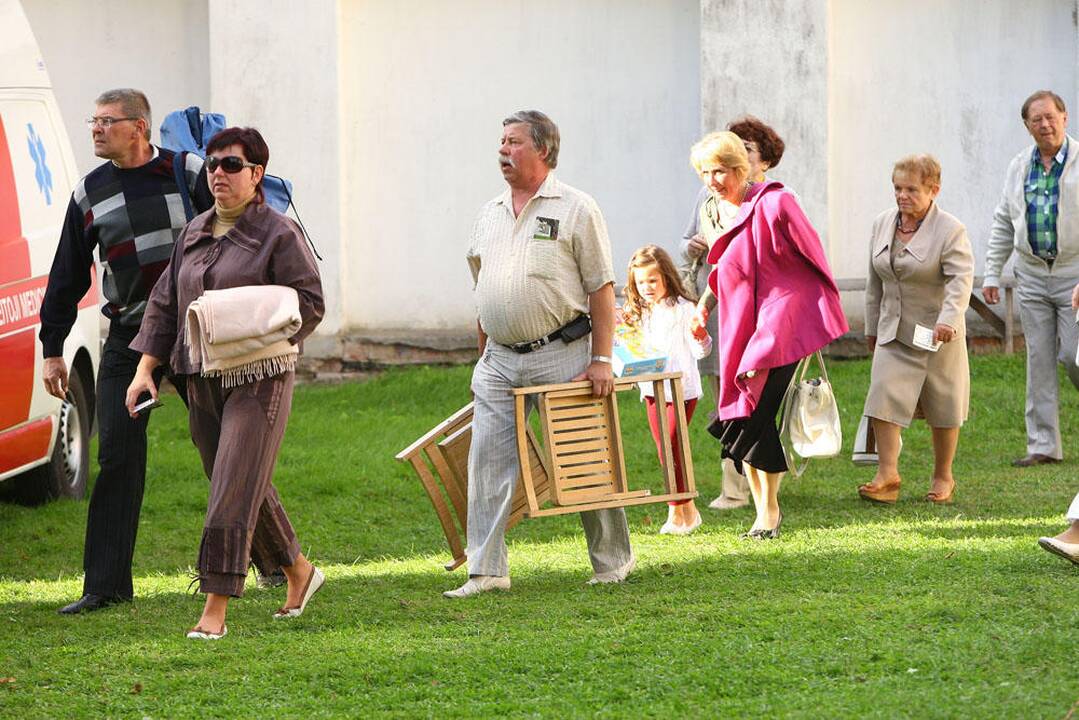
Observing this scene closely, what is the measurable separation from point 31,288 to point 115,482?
7.05 feet

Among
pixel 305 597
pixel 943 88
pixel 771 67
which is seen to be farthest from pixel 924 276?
pixel 943 88

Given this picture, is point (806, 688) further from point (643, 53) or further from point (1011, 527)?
point (643, 53)

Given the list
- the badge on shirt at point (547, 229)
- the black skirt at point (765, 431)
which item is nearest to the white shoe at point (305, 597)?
the badge on shirt at point (547, 229)

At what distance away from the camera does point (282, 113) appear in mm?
14648

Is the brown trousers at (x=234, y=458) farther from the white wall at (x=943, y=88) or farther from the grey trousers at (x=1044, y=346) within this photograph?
the white wall at (x=943, y=88)

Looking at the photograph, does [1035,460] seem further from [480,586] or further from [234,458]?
[234,458]

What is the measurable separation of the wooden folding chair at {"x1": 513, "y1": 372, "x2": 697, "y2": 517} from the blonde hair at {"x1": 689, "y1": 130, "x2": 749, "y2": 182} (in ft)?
4.67

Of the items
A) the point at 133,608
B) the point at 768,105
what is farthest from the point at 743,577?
the point at 768,105

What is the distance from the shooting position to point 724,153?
8.08m

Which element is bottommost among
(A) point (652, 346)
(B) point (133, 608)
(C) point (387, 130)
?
(B) point (133, 608)

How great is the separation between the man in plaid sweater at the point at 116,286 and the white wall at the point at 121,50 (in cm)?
813

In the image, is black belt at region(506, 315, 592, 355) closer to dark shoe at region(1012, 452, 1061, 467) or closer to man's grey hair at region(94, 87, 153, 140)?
man's grey hair at region(94, 87, 153, 140)

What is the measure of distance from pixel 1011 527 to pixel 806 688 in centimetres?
330

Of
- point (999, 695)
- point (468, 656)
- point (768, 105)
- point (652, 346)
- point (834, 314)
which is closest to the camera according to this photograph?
point (999, 695)
